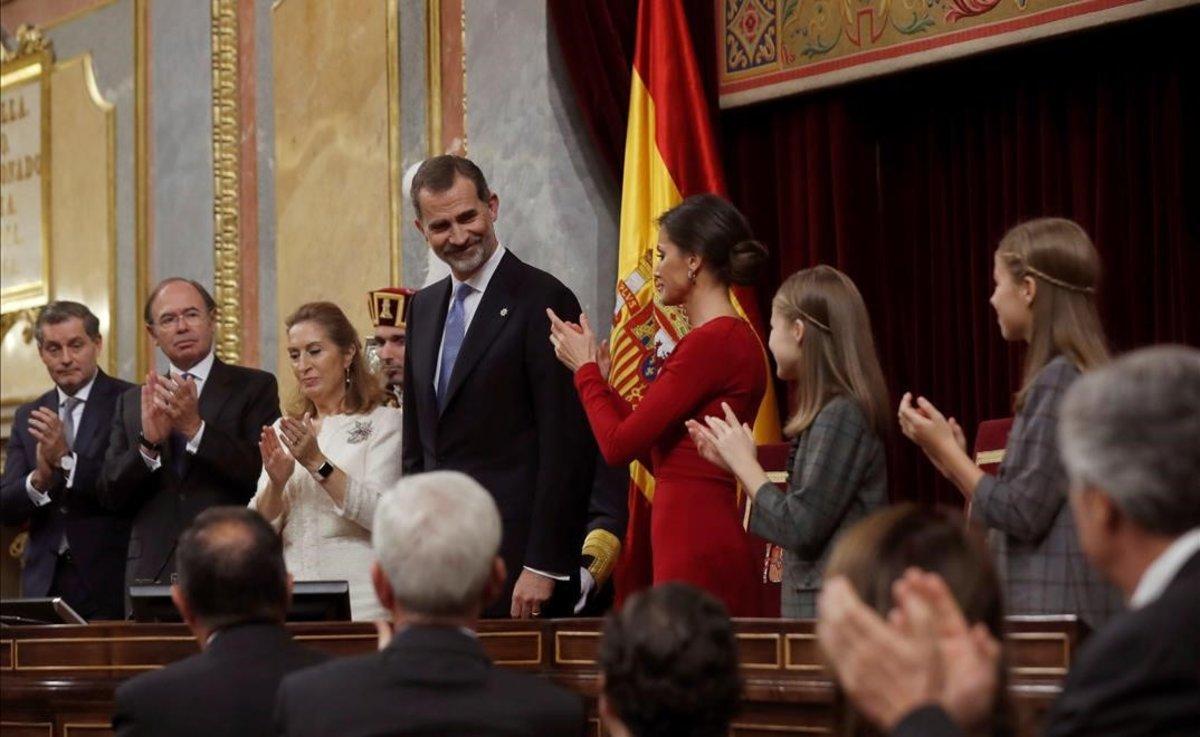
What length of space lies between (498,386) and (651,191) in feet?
5.45

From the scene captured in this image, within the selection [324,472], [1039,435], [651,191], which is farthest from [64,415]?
[1039,435]

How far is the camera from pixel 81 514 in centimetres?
590

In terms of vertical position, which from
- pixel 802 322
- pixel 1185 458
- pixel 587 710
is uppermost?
pixel 802 322

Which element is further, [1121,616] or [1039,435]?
[1039,435]

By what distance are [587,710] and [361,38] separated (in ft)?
12.9

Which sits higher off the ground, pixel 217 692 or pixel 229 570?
pixel 229 570

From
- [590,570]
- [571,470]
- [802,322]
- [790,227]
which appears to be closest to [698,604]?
[802,322]

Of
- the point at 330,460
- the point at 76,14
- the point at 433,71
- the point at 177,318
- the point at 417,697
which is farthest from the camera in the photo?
the point at 76,14

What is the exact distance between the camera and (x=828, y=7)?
574 centimetres

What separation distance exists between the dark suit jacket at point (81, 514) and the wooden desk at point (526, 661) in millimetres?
1532

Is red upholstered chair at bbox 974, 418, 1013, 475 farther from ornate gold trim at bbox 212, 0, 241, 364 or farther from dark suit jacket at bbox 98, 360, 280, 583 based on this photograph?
ornate gold trim at bbox 212, 0, 241, 364

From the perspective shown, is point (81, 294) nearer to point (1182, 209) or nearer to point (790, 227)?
point (790, 227)

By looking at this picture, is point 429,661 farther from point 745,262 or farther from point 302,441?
point 302,441

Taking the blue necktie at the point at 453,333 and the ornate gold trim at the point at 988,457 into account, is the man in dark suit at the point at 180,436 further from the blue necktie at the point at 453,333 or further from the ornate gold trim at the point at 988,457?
the ornate gold trim at the point at 988,457
